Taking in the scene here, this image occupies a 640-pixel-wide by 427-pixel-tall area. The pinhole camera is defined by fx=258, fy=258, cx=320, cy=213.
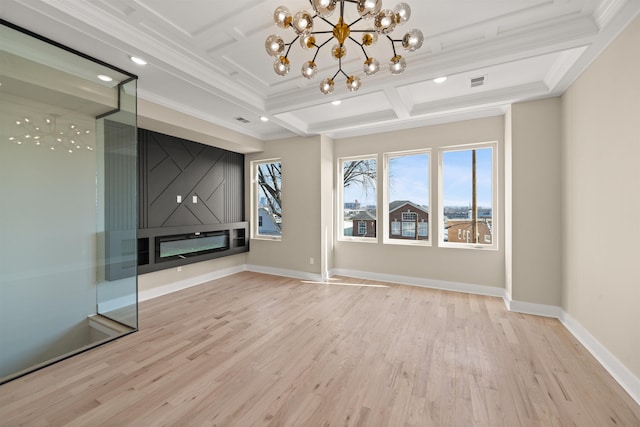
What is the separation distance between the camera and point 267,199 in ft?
18.9

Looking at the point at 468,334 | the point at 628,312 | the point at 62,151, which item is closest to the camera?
the point at 628,312

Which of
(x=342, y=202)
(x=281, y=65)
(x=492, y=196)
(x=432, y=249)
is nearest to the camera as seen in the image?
(x=281, y=65)

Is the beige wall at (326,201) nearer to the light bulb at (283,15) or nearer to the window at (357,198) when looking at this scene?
the window at (357,198)

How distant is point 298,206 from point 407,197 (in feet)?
6.89

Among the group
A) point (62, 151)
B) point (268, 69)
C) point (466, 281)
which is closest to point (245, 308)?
point (62, 151)

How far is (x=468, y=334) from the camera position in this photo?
283cm

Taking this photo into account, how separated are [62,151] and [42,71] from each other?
0.70 m

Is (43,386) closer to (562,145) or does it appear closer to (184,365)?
(184,365)

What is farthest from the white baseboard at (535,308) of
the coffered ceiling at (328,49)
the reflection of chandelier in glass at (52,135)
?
the reflection of chandelier in glass at (52,135)

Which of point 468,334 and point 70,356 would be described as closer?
point 70,356

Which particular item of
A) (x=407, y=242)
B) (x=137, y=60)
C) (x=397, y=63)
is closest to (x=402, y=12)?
(x=397, y=63)

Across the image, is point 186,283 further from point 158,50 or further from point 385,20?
point 385,20

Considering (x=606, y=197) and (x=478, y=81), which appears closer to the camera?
(x=606, y=197)

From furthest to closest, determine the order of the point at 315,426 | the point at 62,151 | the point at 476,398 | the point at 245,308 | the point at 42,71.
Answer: the point at 245,308, the point at 62,151, the point at 42,71, the point at 476,398, the point at 315,426
